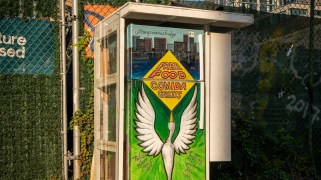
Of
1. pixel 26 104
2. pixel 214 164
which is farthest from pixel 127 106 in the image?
pixel 214 164

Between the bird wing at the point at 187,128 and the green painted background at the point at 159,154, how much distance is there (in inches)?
1.4

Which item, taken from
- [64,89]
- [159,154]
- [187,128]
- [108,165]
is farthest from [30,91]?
[187,128]

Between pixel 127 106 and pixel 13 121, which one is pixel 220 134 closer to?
pixel 127 106

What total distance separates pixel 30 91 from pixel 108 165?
122 centimetres

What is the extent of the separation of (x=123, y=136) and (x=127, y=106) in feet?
0.91

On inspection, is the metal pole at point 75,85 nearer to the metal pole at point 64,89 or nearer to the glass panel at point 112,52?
the metal pole at point 64,89

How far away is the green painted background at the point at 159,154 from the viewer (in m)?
4.70

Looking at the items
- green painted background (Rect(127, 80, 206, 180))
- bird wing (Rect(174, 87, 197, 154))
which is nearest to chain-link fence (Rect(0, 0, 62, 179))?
green painted background (Rect(127, 80, 206, 180))

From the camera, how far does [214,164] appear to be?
6.32 meters

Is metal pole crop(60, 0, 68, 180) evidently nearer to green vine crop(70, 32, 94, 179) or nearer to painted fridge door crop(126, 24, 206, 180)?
green vine crop(70, 32, 94, 179)

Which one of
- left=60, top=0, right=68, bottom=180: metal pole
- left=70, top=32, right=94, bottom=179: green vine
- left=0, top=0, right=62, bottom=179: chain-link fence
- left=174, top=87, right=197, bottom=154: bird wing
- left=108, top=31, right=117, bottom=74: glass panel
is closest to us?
left=174, top=87, right=197, bottom=154: bird wing

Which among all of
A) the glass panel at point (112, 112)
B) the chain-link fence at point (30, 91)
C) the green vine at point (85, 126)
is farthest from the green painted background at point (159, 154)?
the chain-link fence at point (30, 91)

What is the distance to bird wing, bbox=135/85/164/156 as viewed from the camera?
4.73 m
